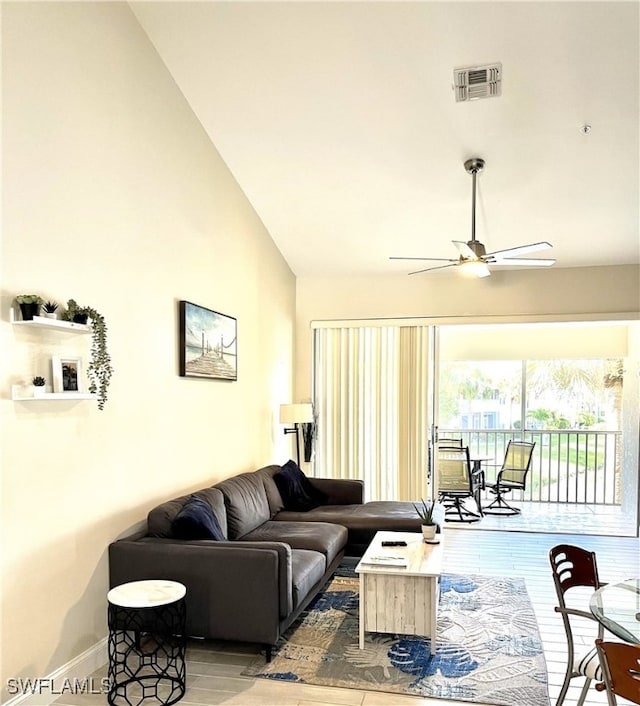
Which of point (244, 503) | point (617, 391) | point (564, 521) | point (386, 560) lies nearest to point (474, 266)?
point (386, 560)

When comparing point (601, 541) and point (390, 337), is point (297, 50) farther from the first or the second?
point (601, 541)

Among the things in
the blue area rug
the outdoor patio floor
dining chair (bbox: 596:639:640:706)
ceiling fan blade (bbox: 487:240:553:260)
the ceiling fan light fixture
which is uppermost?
ceiling fan blade (bbox: 487:240:553:260)

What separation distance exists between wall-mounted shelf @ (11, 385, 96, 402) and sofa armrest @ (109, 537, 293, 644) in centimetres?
93

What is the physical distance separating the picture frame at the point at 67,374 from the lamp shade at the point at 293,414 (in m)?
3.28

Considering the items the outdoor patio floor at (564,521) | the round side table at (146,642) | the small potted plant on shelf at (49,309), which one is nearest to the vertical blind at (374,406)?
the outdoor patio floor at (564,521)

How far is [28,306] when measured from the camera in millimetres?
2695

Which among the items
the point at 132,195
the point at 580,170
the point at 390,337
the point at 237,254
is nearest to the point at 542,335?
the point at 390,337

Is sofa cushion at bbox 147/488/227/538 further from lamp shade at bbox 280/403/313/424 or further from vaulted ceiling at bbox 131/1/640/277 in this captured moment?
vaulted ceiling at bbox 131/1/640/277

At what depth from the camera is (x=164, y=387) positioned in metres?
4.06

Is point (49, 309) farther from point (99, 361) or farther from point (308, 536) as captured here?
point (308, 536)

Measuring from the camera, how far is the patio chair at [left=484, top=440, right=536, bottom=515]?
772 cm

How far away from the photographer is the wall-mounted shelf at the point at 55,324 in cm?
270

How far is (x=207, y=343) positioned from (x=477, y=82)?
2613 millimetres

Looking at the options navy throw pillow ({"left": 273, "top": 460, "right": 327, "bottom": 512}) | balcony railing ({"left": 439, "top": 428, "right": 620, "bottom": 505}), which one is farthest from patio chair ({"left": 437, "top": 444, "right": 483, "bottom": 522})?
navy throw pillow ({"left": 273, "top": 460, "right": 327, "bottom": 512})
